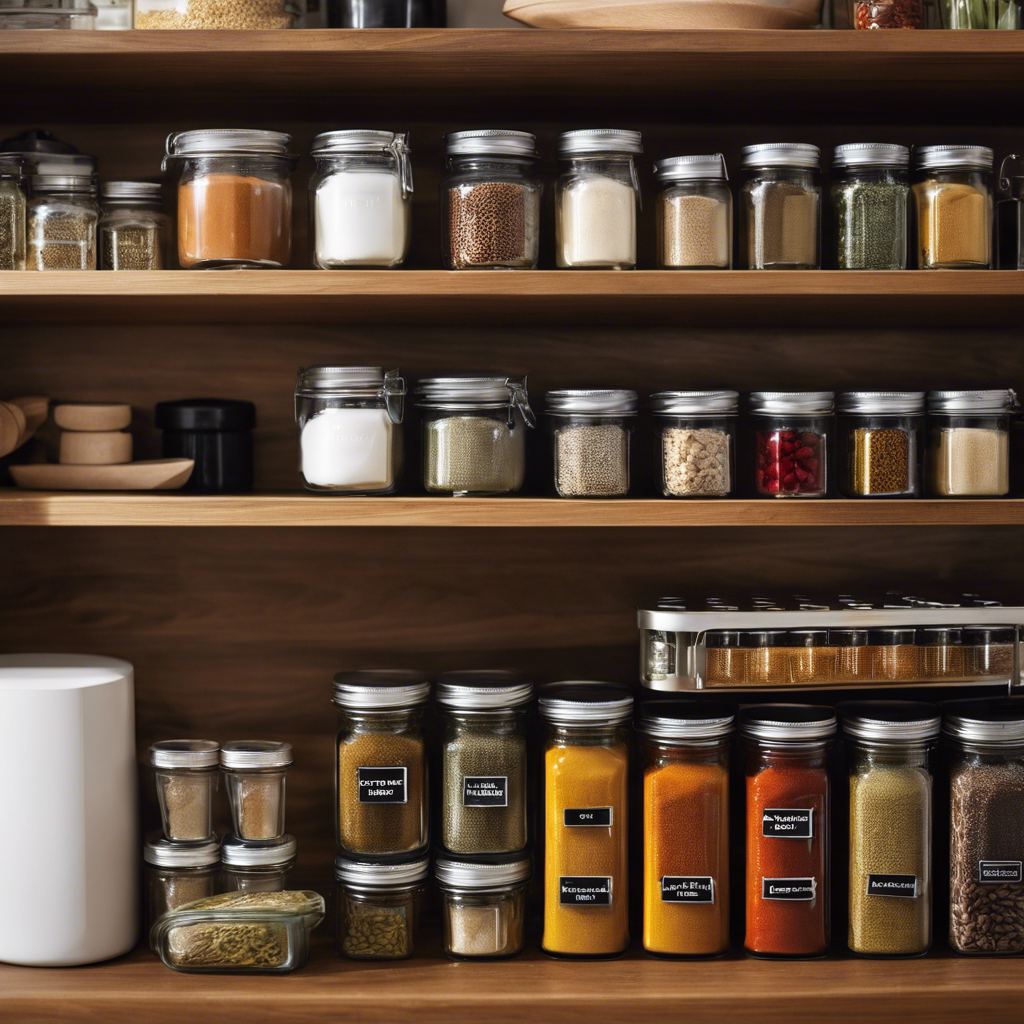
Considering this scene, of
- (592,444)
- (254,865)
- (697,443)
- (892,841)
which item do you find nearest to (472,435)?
(592,444)

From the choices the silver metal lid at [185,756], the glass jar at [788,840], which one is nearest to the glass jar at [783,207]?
the glass jar at [788,840]

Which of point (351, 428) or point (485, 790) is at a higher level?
point (351, 428)

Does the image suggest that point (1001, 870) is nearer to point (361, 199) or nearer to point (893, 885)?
point (893, 885)

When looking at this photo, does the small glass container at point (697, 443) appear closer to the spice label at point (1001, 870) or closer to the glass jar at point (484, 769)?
the glass jar at point (484, 769)

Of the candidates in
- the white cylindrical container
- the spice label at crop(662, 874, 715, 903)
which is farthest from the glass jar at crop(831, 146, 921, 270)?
the white cylindrical container

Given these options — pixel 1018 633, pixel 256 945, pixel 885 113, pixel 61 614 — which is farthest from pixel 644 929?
pixel 885 113

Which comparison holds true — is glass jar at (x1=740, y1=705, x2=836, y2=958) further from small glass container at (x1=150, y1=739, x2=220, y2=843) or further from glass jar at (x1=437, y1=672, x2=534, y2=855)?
small glass container at (x1=150, y1=739, x2=220, y2=843)

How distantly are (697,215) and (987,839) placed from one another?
2.68 ft

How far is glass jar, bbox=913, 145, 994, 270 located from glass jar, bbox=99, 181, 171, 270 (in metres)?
0.94

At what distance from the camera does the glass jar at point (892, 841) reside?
1.34 metres

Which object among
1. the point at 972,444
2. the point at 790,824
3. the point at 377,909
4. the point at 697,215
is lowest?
the point at 377,909

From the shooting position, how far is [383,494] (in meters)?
1.37

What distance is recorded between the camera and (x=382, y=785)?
1.37 meters

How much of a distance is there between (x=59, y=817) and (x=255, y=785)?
0.74ft
